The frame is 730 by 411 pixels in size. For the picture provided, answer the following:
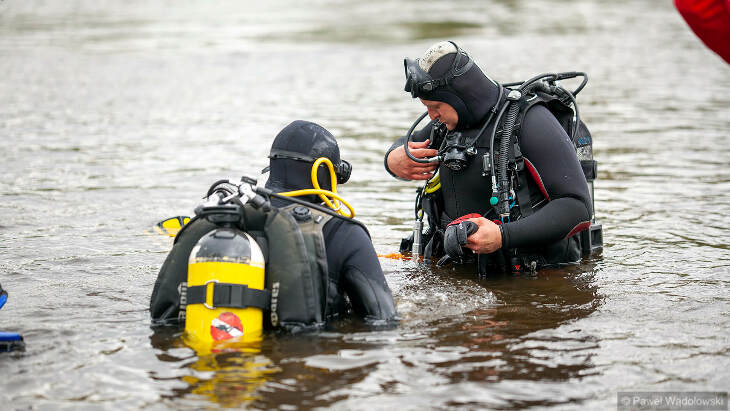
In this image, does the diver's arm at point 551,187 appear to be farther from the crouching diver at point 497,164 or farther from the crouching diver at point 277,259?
the crouching diver at point 277,259

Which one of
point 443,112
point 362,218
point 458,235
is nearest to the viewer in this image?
point 458,235

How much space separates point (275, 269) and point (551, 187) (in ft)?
6.42

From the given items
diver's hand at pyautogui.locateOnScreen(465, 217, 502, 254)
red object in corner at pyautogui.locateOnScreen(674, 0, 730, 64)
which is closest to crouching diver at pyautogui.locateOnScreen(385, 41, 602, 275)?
diver's hand at pyautogui.locateOnScreen(465, 217, 502, 254)

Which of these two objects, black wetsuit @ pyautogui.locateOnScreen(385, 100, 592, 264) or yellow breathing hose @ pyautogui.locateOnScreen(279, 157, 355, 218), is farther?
black wetsuit @ pyautogui.locateOnScreen(385, 100, 592, 264)

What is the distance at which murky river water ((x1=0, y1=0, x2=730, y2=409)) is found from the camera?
13.5 feet

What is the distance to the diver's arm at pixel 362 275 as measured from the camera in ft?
14.9

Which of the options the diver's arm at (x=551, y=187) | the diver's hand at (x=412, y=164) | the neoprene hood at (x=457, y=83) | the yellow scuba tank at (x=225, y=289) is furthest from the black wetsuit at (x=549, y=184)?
the yellow scuba tank at (x=225, y=289)

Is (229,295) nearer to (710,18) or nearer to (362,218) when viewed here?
(710,18)

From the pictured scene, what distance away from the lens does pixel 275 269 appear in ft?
14.1

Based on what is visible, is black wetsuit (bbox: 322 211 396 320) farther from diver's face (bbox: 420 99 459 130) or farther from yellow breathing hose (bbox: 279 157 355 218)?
diver's face (bbox: 420 99 459 130)

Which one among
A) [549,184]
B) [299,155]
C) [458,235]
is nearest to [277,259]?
[299,155]

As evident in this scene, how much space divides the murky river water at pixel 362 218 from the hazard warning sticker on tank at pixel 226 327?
10cm

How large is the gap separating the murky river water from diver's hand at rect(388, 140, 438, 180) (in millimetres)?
638

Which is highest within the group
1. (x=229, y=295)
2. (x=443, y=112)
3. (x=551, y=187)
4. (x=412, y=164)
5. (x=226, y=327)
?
(x=443, y=112)
